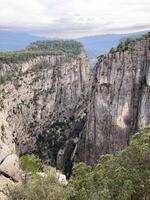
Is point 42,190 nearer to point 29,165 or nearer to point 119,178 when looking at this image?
point 119,178

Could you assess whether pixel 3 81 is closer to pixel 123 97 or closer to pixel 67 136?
pixel 67 136

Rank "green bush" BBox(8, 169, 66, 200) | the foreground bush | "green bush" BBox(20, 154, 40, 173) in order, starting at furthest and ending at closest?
"green bush" BBox(20, 154, 40, 173) < "green bush" BBox(8, 169, 66, 200) < the foreground bush

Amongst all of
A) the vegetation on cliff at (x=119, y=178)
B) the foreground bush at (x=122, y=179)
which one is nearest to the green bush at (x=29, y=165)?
the vegetation on cliff at (x=119, y=178)

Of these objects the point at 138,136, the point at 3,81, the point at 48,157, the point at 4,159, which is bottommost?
the point at 48,157

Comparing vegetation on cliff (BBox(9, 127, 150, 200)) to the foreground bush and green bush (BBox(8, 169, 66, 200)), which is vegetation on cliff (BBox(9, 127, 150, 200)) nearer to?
the foreground bush

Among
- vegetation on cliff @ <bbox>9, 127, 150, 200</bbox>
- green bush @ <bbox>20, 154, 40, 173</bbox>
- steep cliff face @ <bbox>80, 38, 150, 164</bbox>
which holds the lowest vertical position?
green bush @ <bbox>20, 154, 40, 173</bbox>

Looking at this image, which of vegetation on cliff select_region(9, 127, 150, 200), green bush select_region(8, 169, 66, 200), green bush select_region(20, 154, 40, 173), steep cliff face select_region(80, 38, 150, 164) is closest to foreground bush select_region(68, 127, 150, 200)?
vegetation on cliff select_region(9, 127, 150, 200)

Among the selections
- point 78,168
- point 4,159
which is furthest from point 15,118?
point 78,168

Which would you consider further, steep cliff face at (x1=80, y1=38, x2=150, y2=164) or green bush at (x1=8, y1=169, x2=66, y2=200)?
steep cliff face at (x1=80, y1=38, x2=150, y2=164)

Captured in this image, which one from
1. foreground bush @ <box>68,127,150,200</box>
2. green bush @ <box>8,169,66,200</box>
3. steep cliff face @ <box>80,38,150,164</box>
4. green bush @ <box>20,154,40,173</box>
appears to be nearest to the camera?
foreground bush @ <box>68,127,150,200</box>
